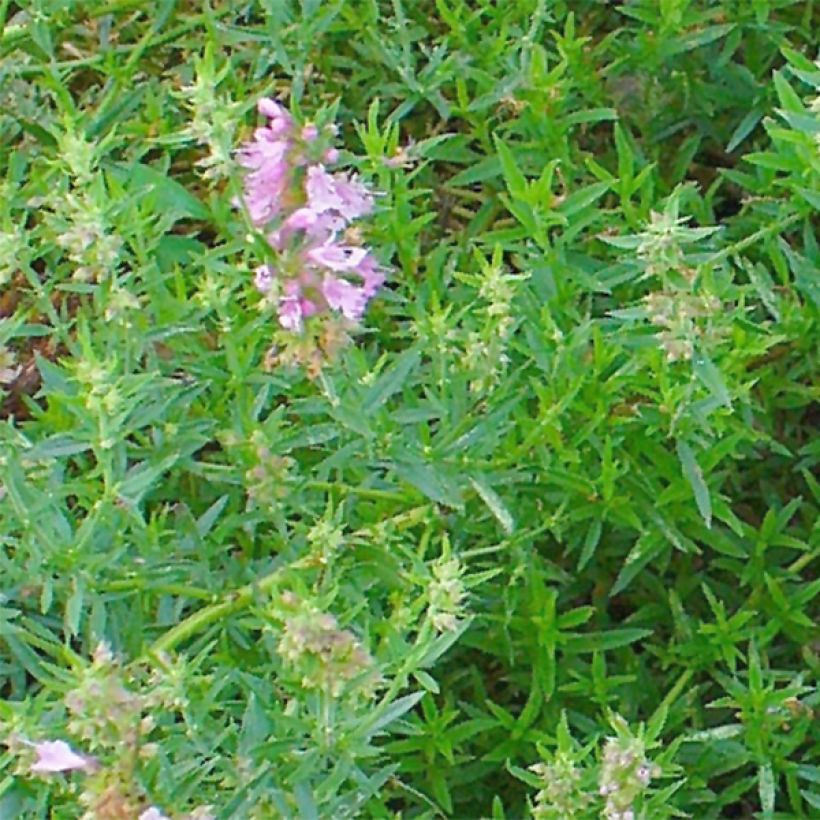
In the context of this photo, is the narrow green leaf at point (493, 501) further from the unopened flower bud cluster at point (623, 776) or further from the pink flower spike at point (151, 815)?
the pink flower spike at point (151, 815)

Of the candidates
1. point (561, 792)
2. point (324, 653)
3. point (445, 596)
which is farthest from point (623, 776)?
point (324, 653)

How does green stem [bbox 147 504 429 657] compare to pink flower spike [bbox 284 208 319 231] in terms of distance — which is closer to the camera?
pink flower spike [bbox 284 208 319 231]

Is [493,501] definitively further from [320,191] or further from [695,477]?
Result: [320,191]

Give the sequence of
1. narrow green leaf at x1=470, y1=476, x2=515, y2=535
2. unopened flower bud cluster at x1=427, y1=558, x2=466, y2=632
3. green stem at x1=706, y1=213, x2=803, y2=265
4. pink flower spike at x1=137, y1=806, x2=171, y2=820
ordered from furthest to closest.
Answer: green stem at x1=706, y1=213, x2=803, y2=265
narrow green leaf at x1=470, y1=476, x2=515, y2=535
unopened flower bud cluster at x1=427, y1=558, x2=466, y2=632
pink flower spike at x1=137, y1=806, x2=171, y2=820

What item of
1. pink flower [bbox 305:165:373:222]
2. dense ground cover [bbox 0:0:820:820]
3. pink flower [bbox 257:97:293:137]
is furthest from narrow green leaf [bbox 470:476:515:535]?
pink flower [bbox 257:97:293:137]

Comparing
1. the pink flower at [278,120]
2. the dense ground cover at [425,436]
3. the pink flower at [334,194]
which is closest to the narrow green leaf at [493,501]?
the dense ground cover at [425,436]

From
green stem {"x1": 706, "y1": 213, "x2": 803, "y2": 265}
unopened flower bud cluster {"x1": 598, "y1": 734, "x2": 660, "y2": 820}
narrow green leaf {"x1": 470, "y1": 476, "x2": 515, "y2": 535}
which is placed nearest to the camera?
unopened flower bud cluster {"x1": 598, "y1": 734, "x2": 660, "y2": 820}

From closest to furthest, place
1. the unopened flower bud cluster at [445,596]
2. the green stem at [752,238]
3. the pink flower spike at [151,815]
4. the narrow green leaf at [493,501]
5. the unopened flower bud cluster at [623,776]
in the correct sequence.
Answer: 1. the pink flower spike at [151,815]
2. the unopened flower bud cluster at [445,596]
3. the unopened flower bud cluster at [623,776]
4. the narrow green leaf at [493,501]
5. the green stem at [752,238]

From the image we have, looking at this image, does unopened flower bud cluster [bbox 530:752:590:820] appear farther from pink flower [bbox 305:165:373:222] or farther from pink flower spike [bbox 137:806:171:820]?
pink flower [bbox 305:165:373:222]
